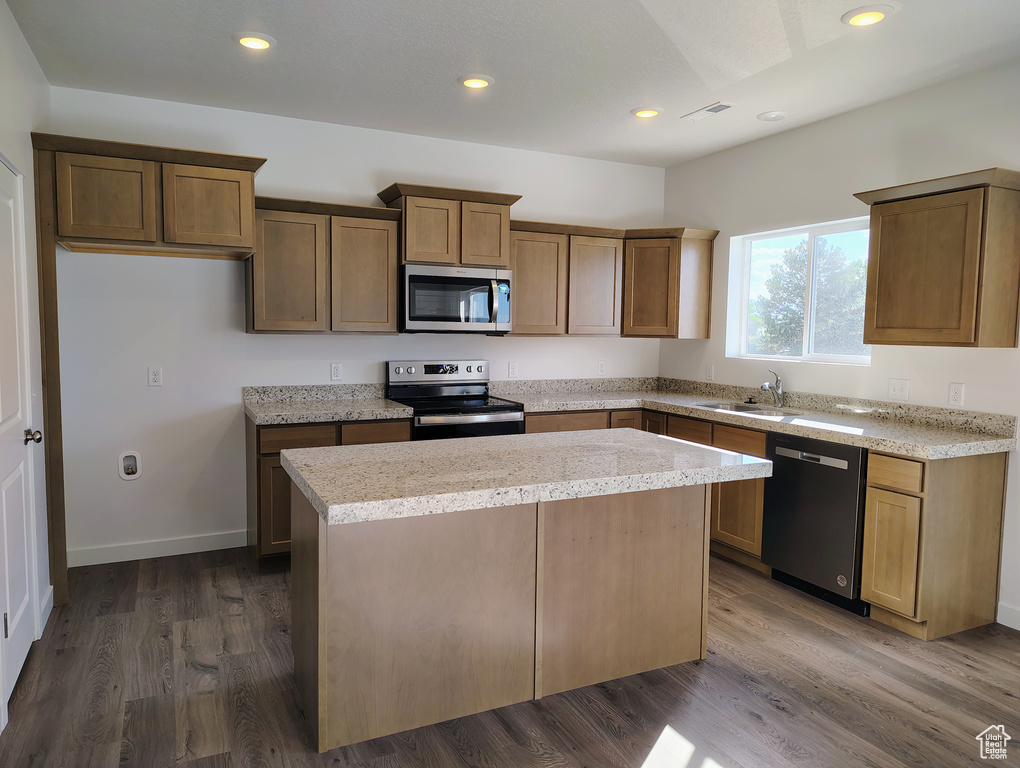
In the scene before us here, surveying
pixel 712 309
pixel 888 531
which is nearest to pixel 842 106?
pixel 712 309

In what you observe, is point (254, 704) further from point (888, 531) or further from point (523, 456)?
point (888, 531)

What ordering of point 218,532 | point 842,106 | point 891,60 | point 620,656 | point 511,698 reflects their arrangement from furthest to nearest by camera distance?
1. point 218,532
2. point 842,106
3. point 891,60
4. point 620,656
5. point 511,698

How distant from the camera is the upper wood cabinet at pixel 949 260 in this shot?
284 cm

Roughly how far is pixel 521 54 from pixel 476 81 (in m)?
0.41

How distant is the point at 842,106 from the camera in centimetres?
361

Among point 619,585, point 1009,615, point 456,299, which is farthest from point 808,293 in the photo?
point 619,585

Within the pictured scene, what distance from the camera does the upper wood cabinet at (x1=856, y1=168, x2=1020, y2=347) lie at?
284cm

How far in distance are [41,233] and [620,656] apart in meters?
3.11

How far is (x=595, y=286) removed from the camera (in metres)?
4.69

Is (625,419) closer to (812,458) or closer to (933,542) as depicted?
(812,458)

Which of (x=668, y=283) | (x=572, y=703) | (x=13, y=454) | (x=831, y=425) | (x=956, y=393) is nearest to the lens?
(x=572, y=703)

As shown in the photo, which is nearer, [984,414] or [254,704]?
[254,704]

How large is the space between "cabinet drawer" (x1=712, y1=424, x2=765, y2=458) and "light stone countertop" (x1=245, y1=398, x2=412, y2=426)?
1820 mm

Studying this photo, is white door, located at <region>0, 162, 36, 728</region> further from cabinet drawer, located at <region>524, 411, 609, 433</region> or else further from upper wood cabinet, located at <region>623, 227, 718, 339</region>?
upper wood cabinet, located at <region>623, 227, 718, 339</region>
